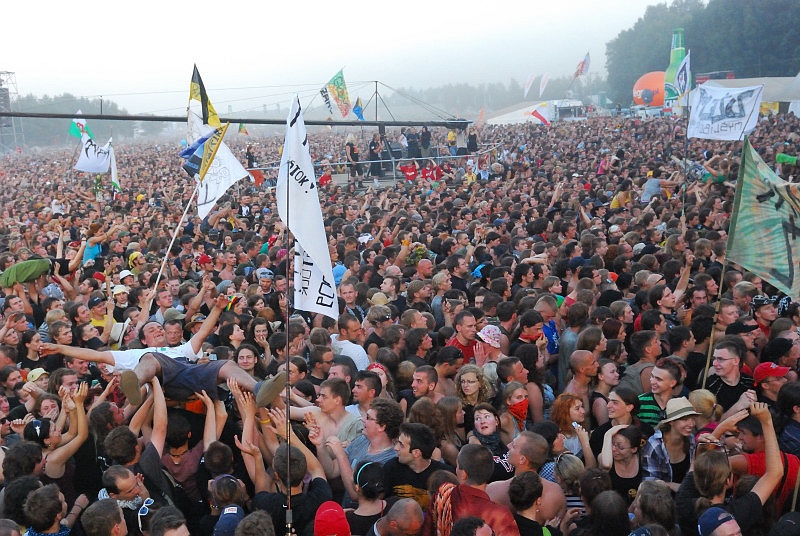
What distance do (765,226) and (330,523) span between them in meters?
3.38

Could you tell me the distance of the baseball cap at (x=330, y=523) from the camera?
400cm

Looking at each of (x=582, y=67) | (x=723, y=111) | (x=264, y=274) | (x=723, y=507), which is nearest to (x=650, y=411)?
(x=723, y=507)

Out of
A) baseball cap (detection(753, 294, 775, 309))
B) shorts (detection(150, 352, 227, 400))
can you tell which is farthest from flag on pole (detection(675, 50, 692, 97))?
shorts (detection(150, 352, 227, 400))

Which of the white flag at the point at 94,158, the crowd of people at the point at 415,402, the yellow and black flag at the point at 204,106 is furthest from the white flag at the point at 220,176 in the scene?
the white flag at the point at 94,158

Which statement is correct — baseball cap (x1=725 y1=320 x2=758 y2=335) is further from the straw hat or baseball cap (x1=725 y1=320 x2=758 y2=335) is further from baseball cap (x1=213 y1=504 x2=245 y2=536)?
baseball cap (x1=213 y1=504 x2=245 y2=536)

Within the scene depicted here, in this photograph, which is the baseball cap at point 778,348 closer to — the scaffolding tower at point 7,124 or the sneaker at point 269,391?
the sneaker at point 269,391

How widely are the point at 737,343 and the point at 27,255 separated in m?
11.4

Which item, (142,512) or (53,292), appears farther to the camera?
(53,292)

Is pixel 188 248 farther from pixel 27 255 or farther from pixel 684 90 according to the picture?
pixel 684 90

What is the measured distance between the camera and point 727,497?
4633mm

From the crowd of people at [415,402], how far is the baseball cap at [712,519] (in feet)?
0.03

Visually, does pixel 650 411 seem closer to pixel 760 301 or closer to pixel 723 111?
pixel 760 301

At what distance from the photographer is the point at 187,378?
207 inches

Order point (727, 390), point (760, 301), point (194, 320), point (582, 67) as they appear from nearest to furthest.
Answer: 1. point (727, 390)
2. point (760, 301)
3. point (194, 320)
4. point (582, 67)
